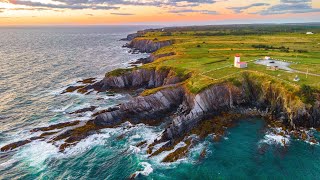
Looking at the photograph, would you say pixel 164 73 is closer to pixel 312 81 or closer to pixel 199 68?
pixel 199 68

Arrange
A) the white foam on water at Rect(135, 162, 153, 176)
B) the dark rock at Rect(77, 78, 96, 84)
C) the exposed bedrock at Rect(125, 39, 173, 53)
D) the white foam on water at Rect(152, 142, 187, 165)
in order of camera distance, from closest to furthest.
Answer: the white foam on water at Rect(135, 162, 153, 176) → the white foam on water at Rect(152, 142, 187, 165) → the dark rock at Rect(77, 78, 96, 84) → the exposed bedrock at Rect(125, 39, 173, 53)

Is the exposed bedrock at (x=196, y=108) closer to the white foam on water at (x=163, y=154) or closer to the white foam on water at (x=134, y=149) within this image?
the white foam on water at (x=163, y=154)

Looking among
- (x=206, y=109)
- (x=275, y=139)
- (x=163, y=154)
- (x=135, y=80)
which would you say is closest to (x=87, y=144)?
(x=163, y=154)

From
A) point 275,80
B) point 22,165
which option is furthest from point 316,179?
point 22,165

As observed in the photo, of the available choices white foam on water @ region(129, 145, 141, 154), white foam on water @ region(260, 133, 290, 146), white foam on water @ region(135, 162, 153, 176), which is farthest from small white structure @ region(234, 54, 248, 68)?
white foam on water @ region(135, 162, 153, 176)

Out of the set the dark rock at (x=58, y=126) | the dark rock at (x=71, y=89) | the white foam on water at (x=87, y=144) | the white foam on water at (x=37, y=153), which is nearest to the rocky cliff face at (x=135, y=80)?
the dark rock at (x=71, y=89)

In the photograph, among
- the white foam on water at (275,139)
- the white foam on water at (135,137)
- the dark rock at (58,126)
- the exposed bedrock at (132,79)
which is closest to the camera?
the white foam on water at (275,139)

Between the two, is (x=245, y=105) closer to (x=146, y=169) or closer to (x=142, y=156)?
(x=142, y=156)

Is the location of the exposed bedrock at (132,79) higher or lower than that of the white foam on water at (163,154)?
higher

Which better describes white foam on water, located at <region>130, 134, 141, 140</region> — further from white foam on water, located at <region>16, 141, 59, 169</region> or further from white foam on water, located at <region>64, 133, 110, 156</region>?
white foam on water, located at <region>16, 141, 59, 169</region>
